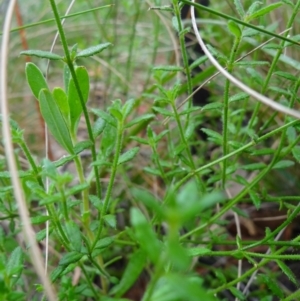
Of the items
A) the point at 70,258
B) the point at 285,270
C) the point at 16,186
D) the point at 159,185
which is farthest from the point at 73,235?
the point at 159,185

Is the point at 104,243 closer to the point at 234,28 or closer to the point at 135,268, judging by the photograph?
the point at 135,268

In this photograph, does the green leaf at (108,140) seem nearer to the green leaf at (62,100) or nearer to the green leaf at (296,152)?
the green leaf at (62,100)

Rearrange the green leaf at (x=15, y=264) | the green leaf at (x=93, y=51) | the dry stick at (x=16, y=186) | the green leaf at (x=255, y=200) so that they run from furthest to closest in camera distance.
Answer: the green leaf at (x=255, y=200) → the green leaf at (x=93, y=51) → the green leaf at (x=15, y=264) → the dry stick at (x=16, y=186)

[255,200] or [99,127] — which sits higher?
[99,127]

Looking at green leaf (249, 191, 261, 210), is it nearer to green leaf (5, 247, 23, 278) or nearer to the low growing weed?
the low growing weed

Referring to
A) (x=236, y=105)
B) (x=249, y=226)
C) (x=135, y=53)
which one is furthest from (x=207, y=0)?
(x=249, y=226)

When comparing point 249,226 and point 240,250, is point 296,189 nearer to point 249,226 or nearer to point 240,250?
point 249,226

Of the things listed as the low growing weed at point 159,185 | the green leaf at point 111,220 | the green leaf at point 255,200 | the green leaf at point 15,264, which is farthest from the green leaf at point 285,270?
the green leaf at point 15,264
